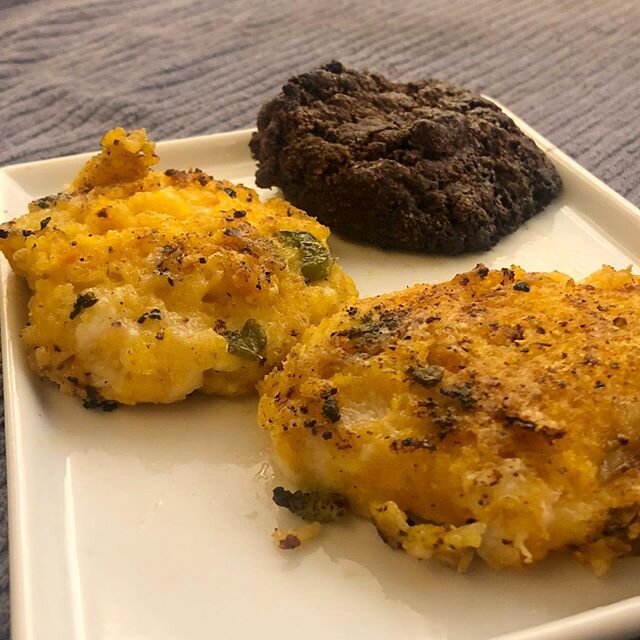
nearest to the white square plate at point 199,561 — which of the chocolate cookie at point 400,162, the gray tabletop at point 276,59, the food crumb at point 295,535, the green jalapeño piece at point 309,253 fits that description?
the food crumb at point 295,535

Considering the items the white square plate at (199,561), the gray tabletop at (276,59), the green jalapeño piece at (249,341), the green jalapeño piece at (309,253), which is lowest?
the gray tabletop at (276,59)

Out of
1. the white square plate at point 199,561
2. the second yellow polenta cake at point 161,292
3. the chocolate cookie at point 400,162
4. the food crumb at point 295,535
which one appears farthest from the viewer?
the chocolate cookie at point 400,162

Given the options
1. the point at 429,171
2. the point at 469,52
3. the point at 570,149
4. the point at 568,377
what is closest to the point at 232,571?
the point at 568,377

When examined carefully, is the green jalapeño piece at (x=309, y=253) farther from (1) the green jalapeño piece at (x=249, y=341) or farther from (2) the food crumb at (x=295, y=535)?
(2) the food crumb at (x=295, y=535)

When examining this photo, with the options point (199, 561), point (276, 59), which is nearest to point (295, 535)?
point (199, 561)

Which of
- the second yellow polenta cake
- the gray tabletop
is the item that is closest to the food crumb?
the second yellow polenta cake

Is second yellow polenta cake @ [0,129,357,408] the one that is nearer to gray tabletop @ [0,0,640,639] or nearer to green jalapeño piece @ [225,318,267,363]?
green jalapeño piece @ [225,318,267,363]

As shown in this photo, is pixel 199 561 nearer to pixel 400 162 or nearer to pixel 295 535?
pixel 295 535
